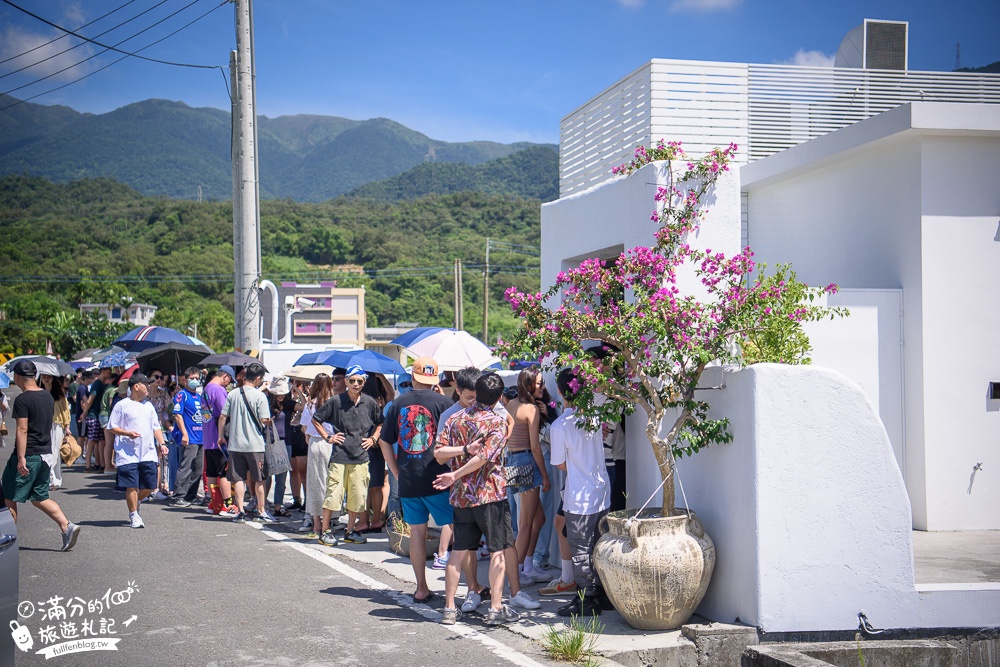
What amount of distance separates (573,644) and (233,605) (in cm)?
304

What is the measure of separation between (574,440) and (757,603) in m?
1.97

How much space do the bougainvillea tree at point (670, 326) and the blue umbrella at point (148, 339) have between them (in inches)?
501

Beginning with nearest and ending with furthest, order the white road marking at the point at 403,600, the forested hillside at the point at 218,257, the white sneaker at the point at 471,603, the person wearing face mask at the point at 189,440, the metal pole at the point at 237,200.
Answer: the white road marking at the point at 403,600
the white sneaker at the point at 471,603
the person wearing face mask at the point at 189,440
the metal pole at the point at 237,200
the forested hillside at the point at 218,257

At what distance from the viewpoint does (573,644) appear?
20.3ft

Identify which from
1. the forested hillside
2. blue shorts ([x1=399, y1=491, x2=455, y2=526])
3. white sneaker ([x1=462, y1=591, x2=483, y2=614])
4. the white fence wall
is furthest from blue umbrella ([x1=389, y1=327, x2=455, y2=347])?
the forested hillside

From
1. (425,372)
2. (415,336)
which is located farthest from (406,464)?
(415,336)

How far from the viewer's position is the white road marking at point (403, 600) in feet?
20.7

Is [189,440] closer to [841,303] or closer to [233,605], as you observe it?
[233,605]

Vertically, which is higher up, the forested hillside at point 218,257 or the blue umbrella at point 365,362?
the forested hillside at point 218,257

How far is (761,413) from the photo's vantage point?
259 inches

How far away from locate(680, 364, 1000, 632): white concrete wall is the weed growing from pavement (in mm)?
1175

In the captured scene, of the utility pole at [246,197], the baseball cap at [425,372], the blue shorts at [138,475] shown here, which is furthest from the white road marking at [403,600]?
the utility pole at [246,197]

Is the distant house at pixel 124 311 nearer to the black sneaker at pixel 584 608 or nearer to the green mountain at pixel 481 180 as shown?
the green mountain at pixel 481 180

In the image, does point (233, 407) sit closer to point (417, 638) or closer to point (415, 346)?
point (415, 346)
